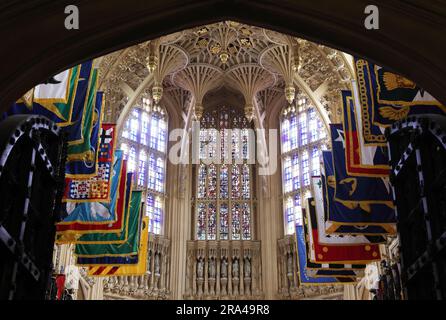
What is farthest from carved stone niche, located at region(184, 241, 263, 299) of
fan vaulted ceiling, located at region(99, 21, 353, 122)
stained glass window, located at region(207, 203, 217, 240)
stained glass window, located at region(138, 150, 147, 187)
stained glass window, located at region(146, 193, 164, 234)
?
fan vaulted ceiling, located at region(99, 21, 353, 122)

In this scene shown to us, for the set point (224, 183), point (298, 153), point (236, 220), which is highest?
point (298, 153)

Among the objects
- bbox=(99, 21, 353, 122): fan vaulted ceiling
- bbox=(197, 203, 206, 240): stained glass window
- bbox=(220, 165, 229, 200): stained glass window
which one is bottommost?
bbox=(197, 203, 206, 240): stained glass window

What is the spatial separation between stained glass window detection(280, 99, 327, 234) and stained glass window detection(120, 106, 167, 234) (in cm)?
597

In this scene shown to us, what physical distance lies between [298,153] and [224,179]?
3927mm

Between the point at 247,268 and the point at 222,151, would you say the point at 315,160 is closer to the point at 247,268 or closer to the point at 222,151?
the point at 222,151

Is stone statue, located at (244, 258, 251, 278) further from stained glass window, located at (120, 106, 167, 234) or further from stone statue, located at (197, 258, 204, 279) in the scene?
stained glass window, located at (120, 106, 167, 234)

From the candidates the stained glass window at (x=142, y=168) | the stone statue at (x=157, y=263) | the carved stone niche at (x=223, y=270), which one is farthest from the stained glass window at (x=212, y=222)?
the stained glass window at (x=142, y=168)

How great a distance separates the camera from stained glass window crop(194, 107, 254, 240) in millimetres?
28281

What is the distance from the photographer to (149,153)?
2852cm

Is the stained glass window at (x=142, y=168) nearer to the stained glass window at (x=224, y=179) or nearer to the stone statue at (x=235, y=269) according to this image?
the stained glass window at (x=224, y=179)

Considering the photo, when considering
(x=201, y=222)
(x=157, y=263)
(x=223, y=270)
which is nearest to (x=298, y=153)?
(x=201, y=222)

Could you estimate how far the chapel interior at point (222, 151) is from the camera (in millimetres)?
24688

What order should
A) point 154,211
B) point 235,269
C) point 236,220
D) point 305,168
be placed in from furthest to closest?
point 236,220, point 305,168, point 154,211, point 235,269

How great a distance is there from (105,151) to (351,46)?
9232 mm
